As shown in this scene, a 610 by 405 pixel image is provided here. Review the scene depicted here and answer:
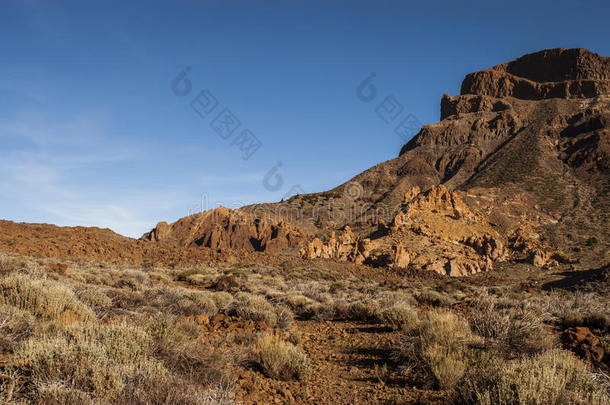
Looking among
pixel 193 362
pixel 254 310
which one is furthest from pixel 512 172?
pixel 193 362

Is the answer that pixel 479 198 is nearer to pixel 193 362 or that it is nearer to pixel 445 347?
pixel 445 347

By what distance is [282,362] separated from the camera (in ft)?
16.5

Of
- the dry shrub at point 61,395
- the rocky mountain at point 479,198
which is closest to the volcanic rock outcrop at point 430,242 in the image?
the rocky mountain at point 479,198

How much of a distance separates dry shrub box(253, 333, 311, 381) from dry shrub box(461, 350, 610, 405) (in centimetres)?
228

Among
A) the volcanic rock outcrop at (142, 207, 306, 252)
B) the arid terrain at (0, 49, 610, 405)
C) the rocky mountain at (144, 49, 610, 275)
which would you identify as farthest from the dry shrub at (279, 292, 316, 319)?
the volcanic rock outcrop at (142, 207, 306, 252)

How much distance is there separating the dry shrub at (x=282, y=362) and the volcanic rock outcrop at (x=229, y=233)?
96.8ft

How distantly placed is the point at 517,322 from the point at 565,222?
45128 mm

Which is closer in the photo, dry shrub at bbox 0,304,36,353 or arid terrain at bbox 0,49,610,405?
arid terrain at bbox 0,49,610,405

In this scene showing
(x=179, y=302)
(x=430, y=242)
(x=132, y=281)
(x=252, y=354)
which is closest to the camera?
(x=252, y=354)

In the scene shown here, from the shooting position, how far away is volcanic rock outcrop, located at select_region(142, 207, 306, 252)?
1417 inches

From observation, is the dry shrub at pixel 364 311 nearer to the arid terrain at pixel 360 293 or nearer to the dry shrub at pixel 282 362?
the arid terrain at pixel 360 293

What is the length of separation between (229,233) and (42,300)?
107ft

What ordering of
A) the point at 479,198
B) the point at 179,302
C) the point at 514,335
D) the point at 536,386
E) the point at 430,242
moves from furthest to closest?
the point at 479,198 → the point at 430,242 → the point at 179,302 → the point at 514,335 → the point at 536,386

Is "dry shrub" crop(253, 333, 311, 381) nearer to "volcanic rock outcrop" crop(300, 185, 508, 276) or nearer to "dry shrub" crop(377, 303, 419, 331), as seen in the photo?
"dry shrub" crop(377, 303, 419, 331)
